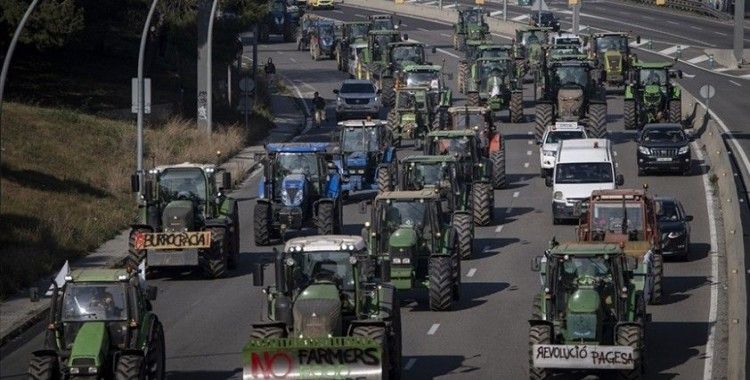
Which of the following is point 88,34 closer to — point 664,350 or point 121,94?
point 121,94

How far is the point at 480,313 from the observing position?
110 ft

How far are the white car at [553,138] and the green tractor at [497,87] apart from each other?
11630 millimetres

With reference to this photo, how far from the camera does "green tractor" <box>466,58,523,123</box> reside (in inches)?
2655

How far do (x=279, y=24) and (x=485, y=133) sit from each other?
176 ft

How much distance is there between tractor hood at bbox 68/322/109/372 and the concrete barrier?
882 cm

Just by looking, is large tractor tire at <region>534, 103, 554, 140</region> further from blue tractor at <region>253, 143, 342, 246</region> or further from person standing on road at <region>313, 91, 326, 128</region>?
blue tractor at <region>253, 143, 342, 246</region>

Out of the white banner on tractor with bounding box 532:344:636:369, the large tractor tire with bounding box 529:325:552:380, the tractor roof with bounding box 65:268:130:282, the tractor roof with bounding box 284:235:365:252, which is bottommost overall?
the white banner on tractor with bounding box 532:344:636:369

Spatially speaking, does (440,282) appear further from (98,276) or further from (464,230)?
(98,276)

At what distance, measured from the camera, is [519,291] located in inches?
1425

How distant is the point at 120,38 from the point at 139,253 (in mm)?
45253

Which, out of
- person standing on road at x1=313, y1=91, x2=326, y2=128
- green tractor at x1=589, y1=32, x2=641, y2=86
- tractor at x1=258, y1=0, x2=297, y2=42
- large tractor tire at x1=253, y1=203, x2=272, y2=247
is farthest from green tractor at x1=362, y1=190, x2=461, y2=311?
tractor at x1=258, y1=0, x2=297, y2=42

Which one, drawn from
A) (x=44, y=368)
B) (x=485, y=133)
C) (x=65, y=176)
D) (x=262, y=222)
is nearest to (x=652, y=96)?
(x=485, y=133)

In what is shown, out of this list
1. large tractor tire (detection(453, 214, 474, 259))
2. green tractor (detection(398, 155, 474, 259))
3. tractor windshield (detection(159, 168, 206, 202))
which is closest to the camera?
tractor windshield (detection(159, 168, 206, 202))

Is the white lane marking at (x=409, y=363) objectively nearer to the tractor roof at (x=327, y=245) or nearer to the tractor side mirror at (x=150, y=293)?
the tractor roof at (x=327, y=245)
